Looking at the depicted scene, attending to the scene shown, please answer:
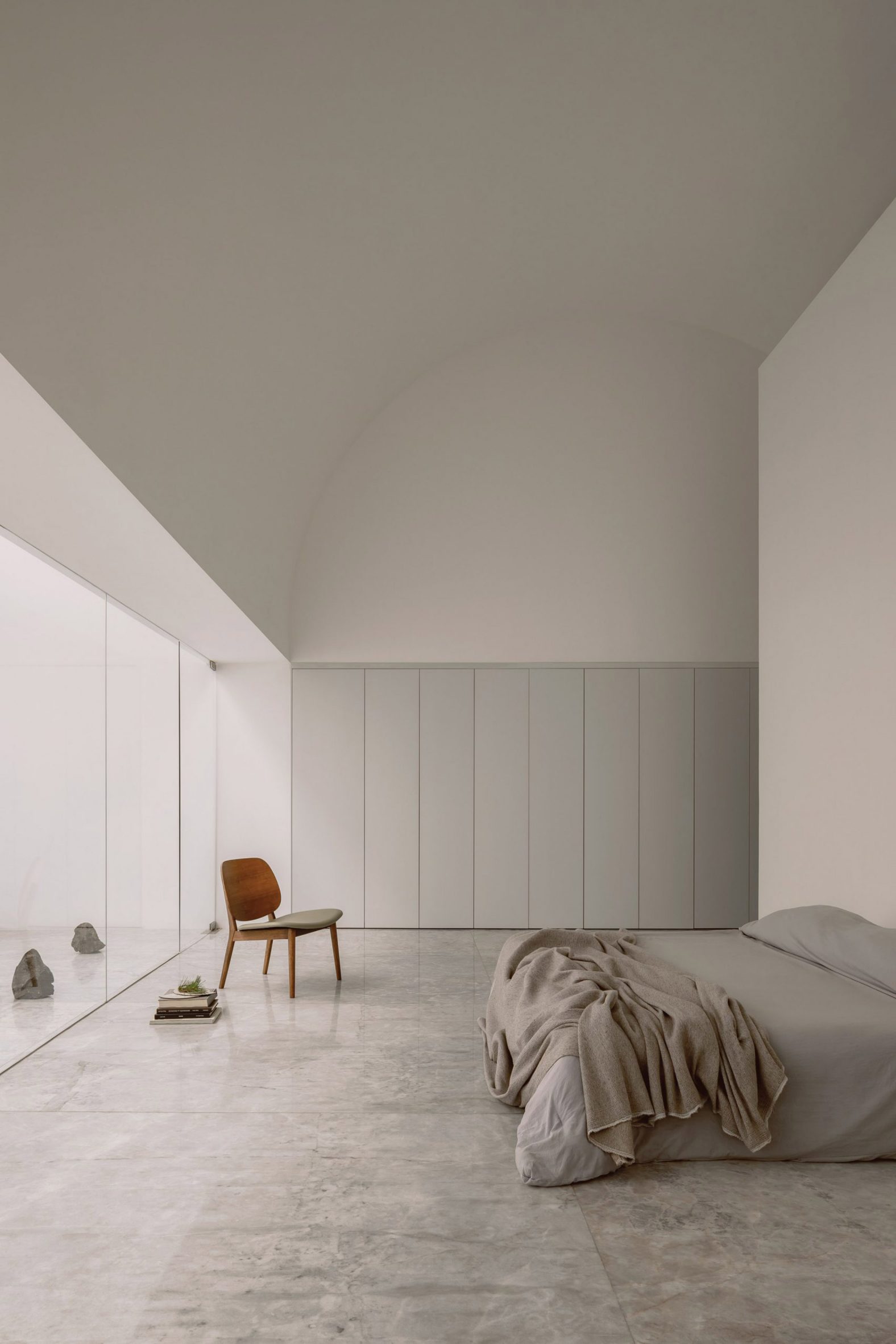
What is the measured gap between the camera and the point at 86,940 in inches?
183

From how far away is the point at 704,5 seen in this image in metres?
4.22

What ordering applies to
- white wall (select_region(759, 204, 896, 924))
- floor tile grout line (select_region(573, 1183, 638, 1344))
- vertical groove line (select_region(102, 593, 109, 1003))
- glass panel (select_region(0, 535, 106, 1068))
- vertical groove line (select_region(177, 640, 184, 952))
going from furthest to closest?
vertical groove line (select_region(177, 640, 184, 952)) < vertical groove line (select_region(102, 593, 109, 1003)) < white wall (select_region(759, 204, 896, 924)) < glass panel (select_region(0, 535, 106, 1068)) < floor tile grout line (select_region(573, 1183, 638, 1344))

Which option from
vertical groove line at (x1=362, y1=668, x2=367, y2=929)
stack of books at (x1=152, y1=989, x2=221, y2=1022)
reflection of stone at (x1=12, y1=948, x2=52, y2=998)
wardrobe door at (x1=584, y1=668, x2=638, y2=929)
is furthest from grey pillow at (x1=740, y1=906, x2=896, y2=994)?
vertical groove line at (x1=362, y1=668, x2=367, y2=929)

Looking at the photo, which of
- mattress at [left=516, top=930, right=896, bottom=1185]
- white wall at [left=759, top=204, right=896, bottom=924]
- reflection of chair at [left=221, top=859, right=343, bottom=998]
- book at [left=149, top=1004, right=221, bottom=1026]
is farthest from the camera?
reflection of chair at [left=221, top=859, right=343, bottom=998]

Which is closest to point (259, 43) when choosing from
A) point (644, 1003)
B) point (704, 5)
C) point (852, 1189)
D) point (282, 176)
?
point (282, 176)

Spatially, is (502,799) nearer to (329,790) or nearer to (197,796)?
(329,790)

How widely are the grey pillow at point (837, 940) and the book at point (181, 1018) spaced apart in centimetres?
277

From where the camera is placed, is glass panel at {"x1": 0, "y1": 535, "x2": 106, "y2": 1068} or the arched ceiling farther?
glass panel at {"x1": 0, "y1": 535, "x2": 106, "y2": 1068}

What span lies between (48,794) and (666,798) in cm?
491

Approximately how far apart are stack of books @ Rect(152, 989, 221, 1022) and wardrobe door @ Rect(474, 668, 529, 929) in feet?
10.1

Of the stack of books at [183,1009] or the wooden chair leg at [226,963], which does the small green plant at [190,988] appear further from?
the wooden chair leg at [226,963]

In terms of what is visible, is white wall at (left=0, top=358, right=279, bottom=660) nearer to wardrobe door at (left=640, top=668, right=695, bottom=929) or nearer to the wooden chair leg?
the wooden chair leg

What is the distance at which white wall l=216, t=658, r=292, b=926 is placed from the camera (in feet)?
24.7

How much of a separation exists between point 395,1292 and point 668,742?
5.70 m
